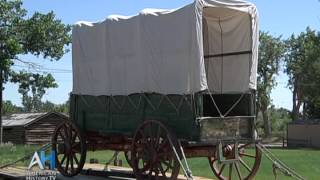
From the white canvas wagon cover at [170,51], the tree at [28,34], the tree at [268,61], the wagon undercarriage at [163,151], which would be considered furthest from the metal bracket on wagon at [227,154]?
the tree at [268,61]

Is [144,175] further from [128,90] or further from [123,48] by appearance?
[123,48]

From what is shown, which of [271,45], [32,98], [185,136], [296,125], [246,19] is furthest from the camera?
[32,98]

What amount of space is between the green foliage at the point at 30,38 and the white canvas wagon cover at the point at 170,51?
3312cm

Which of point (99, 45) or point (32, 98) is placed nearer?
point (99, 45)

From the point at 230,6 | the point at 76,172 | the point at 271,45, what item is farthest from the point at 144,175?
the point at 271,45

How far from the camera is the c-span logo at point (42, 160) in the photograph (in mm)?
15352

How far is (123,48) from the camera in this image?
1336 cm

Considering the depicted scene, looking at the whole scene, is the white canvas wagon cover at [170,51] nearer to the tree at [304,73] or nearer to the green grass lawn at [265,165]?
the green grass lawn at [265,165]

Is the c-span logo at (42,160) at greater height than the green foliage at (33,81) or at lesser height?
lesser

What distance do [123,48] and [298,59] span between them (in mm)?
71295

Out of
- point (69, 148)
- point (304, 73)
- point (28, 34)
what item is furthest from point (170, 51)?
point (304, 73)

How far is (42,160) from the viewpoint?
1639 cm

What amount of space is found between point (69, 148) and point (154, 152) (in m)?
3.41

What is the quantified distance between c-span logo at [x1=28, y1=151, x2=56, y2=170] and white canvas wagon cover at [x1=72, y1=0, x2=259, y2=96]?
1.86 meters
